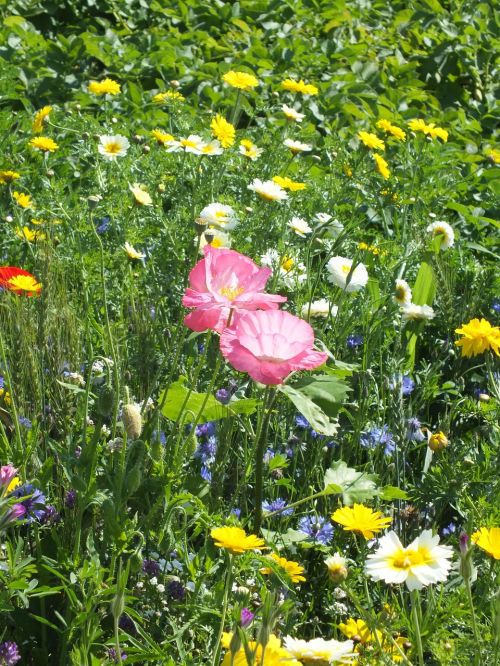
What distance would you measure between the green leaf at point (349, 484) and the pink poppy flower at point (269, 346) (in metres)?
0.44

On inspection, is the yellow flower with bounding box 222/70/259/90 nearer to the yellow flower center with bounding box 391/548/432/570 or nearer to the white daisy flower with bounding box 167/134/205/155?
the white daisy flower with bounding box 167/134/205/155

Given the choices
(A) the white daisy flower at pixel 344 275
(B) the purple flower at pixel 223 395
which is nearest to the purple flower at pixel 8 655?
(B) the purple flower at pixel 223 395

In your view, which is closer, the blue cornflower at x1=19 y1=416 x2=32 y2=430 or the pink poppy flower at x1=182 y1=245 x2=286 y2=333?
the pink poppy flower at x1=182 y1=245 x2=286 y2=333

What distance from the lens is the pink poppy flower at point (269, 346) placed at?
1417mm

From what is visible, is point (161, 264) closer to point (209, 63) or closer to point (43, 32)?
point (209, 63)

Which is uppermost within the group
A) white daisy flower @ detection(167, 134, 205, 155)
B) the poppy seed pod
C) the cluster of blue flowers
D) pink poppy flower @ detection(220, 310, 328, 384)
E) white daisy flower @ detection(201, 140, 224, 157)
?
pink poppy flower @ detection(220, 310, 328, 384)

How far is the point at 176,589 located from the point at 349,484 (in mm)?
400

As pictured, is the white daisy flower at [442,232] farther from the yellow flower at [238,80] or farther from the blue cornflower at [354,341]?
the yellow flower at [238,80]

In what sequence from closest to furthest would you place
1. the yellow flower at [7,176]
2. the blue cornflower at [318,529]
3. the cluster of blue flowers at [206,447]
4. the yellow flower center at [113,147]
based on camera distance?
the blue cornflower at [318,529], the cluster of blue flowers at [206,447], the yellow flower center at [113,147], the yellow flower at [7,176]

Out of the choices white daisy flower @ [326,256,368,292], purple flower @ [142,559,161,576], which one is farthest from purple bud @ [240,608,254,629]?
white daisy flower @ [326,256,368,292]

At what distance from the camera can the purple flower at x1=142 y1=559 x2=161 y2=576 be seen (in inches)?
68.1

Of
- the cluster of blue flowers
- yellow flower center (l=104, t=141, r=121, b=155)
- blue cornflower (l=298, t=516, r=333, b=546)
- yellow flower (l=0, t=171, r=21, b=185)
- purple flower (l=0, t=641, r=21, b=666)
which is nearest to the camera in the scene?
purple flower (l=0, t=641, r=21, b=666)

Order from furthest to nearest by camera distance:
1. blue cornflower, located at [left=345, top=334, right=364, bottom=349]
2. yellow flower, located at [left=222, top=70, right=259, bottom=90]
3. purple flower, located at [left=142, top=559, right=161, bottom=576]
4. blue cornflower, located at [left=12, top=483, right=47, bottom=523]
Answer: yellow flower, located at [left=222, top=70, right=259, bottom=90], blue cornflower, located at [left=345, top=334, right=364, bottom=349], purple flower, located at [left=142, top=559, right=161, bottom=576], blue cornflower, located at [left=12, top=483, right=47, bottom=523]

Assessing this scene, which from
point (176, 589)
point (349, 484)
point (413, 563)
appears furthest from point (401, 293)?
point (413, 563)
